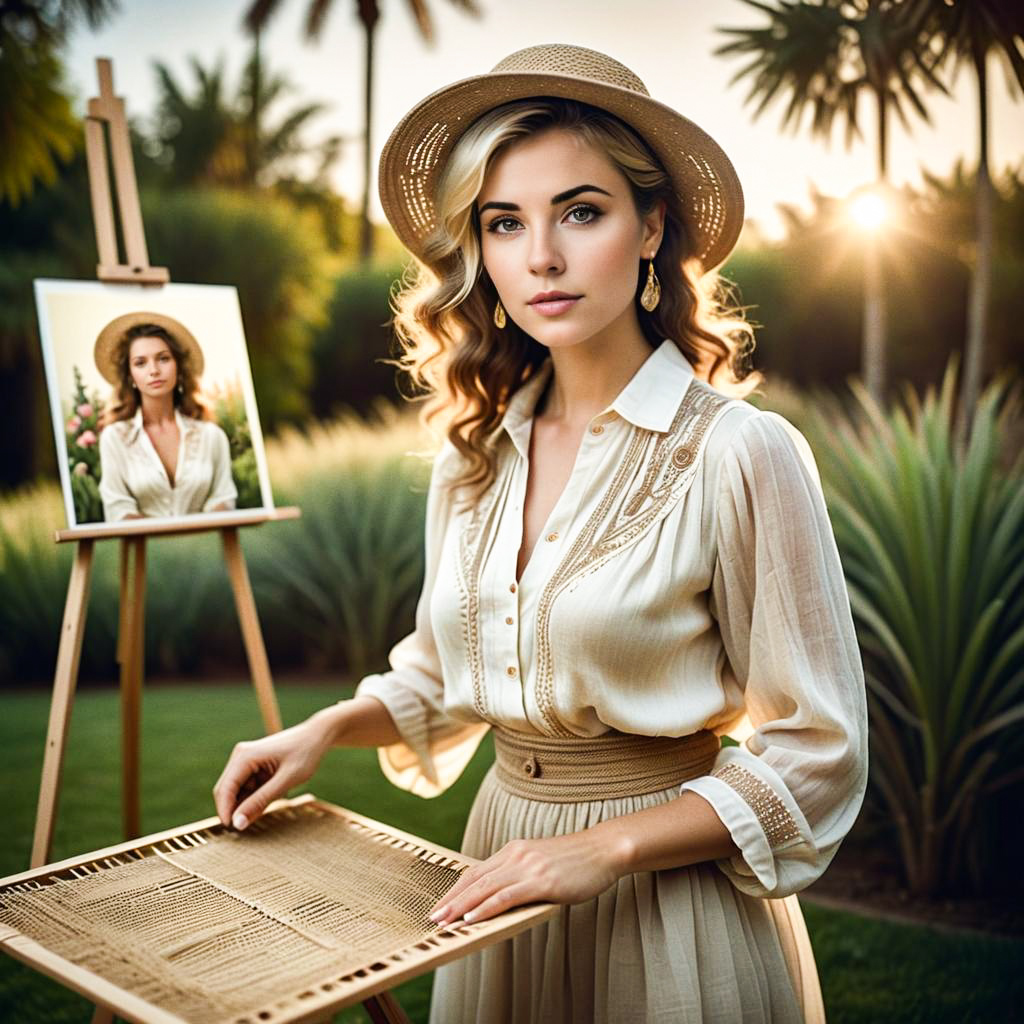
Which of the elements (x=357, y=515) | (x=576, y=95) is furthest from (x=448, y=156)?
(x=357, y=515)

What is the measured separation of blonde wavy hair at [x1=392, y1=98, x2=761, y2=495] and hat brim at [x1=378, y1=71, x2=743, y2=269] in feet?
0.07

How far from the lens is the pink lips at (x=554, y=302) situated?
137 centimetres

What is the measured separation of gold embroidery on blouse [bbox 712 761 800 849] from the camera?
4.03 feet

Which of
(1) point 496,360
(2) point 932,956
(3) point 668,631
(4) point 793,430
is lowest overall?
(2) point 932,956

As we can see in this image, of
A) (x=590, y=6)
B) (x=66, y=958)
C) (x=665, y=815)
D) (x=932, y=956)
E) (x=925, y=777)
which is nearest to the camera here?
(x=66, y=958)

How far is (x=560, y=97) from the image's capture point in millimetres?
1372

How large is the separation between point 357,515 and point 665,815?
415cm

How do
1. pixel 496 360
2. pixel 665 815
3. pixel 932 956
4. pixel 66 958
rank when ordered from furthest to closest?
pixel 932 956 < pixel 496 360 < pixel 665 815 < pixel 66 958

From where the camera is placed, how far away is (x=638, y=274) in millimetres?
1496

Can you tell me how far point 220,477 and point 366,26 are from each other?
10195mm

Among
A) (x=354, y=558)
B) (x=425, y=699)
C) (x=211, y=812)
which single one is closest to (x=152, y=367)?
(x=425, y=699)

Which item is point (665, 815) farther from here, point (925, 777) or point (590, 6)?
point (590, 6)

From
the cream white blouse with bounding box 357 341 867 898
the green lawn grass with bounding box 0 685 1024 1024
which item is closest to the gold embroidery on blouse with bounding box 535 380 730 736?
the cream white blouse with bounding box 357 341 867 898

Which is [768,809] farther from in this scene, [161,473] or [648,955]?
[161,473]
